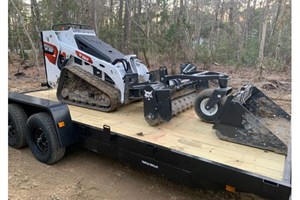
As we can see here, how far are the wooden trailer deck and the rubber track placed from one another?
14cm

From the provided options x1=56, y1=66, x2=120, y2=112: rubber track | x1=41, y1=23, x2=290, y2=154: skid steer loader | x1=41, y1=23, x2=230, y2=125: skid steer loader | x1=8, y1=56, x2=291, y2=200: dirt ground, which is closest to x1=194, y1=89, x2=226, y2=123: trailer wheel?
x1=41, y1=23, x2=290, y2=154: skid steer loader

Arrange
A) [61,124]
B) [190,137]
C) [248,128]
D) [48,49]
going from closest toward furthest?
[248,128] < [190,137] < [61,124] < [48,49]

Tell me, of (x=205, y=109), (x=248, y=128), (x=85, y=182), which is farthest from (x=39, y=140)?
(x=248, y=128)

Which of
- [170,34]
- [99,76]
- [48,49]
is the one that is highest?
[170,34]

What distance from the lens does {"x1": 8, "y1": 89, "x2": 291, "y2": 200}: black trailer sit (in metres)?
2.10

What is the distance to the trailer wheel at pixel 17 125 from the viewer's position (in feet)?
12.8

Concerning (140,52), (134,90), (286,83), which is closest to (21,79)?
(140,52)

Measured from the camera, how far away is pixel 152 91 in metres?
3.14

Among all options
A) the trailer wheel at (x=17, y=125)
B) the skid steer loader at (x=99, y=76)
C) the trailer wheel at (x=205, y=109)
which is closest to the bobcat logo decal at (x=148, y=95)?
the skid steer loader at (x=99, y=76)

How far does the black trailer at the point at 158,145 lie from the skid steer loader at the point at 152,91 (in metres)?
0.16

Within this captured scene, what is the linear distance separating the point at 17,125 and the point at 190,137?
279cm

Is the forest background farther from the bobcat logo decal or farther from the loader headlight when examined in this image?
the bobcat logo decal

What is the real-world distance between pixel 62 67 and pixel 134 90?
1691 mm

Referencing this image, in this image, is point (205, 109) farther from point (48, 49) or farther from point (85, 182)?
point (48, 49)
